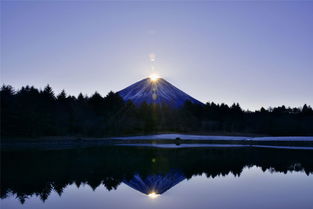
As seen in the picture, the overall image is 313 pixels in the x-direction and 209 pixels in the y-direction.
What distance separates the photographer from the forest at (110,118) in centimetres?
5606

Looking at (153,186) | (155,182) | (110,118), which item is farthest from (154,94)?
(153,186)

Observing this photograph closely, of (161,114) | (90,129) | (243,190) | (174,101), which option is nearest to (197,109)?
(161,114)

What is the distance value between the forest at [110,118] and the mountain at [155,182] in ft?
137

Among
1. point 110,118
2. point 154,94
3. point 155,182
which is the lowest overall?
point 155,182

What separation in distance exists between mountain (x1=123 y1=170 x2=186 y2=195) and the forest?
41679 mm

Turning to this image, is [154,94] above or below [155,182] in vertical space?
above

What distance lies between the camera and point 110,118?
7638 centimetres

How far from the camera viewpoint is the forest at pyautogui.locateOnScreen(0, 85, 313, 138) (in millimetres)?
56062

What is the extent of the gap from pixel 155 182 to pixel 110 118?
194 ft

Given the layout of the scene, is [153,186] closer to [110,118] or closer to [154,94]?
[110,118]

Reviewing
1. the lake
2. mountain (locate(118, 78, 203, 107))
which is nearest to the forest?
the lake

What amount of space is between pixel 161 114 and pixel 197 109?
17324 millimetres

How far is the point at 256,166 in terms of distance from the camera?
86.3 ft

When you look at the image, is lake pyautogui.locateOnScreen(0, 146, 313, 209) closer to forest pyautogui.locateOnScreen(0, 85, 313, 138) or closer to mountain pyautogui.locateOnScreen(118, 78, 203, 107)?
forest pyautogui.locateOnScreen(0, 85, 313, 138)
